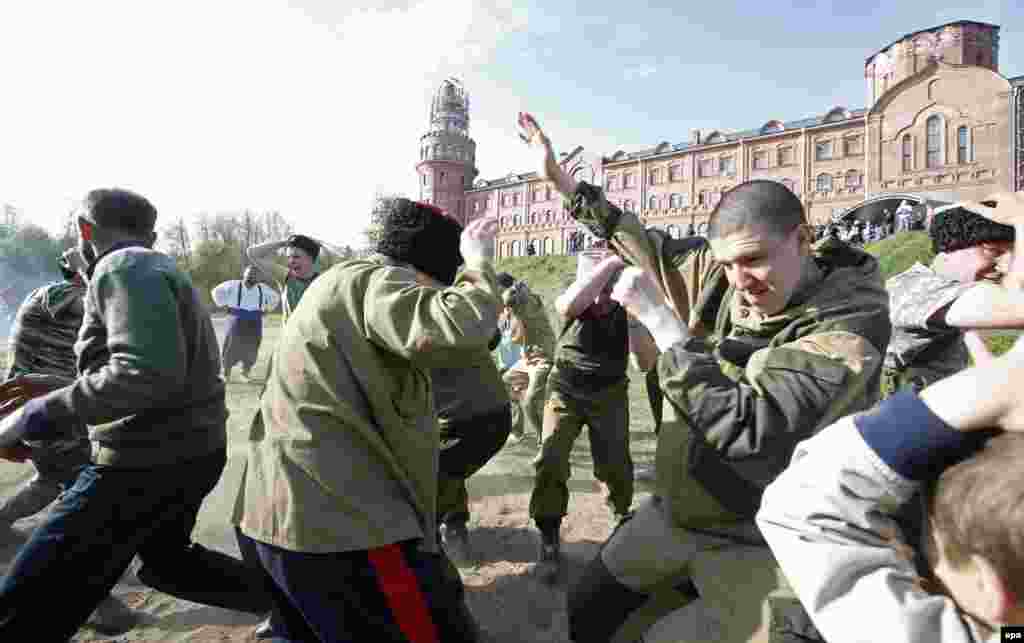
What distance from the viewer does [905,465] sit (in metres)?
0.94

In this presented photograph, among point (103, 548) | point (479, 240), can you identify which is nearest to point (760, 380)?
point (479, 240)

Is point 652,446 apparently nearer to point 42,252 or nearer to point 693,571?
point 693,571

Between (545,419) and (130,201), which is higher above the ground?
(130,201)

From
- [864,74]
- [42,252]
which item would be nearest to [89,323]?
[42,252]

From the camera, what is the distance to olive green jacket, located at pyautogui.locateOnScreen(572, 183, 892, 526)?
1561mm

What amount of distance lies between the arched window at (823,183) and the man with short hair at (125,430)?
1781 inches

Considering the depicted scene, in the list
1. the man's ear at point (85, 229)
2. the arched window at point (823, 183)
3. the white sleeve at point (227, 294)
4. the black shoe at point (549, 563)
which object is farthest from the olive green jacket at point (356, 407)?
the arched window at point (823, 183)

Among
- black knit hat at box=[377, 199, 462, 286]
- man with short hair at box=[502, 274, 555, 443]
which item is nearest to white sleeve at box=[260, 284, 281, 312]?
man with short hair at box=[502, 274, 555, 443]

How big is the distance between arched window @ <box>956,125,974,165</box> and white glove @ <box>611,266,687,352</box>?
4313 cm

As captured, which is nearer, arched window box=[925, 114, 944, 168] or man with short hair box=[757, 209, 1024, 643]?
man with short hair box=[757, 209, 1024, 643]

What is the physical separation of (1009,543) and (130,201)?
322 cm

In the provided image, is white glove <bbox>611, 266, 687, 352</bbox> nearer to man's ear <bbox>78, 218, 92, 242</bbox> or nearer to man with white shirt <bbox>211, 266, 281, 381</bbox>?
man's ear <bbox>78, 218, 92, 242</bbox>

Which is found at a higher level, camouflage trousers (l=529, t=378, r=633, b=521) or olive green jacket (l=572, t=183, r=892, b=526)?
olive green jacket (l=572, t=183, r=892, b=526)

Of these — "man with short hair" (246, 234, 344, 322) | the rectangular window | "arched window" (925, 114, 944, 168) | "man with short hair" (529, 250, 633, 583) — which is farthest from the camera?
the rectangular window
